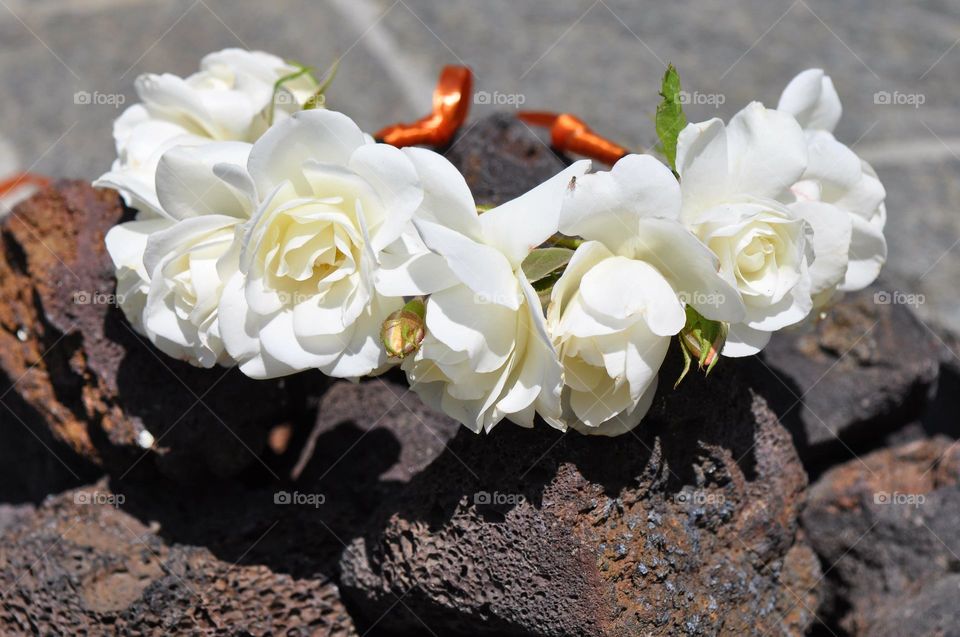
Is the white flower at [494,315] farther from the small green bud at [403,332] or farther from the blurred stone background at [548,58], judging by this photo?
the blurred stone background at [548,58]

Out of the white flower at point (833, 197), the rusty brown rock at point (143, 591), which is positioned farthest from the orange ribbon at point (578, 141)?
the rusty brown rock at point (143, 591)

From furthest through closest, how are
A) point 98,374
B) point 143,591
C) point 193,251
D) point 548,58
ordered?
point 548,58
point 98,374
point 143,591
point 193,251

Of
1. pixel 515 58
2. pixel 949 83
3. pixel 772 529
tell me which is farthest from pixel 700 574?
pixel 949 83

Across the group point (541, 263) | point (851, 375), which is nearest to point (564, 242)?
point (541, 263)

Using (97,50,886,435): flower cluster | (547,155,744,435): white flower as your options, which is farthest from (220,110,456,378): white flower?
(547,155,744,435): white flower

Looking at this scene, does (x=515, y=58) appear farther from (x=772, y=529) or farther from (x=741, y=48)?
(x=772, y=529)

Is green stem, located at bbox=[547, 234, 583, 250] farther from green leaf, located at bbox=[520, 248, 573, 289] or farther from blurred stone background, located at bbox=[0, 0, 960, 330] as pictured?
blurred stone background, located at bbox=[0, 0, 960, 330]

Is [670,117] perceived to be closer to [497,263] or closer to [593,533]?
[497,263]
